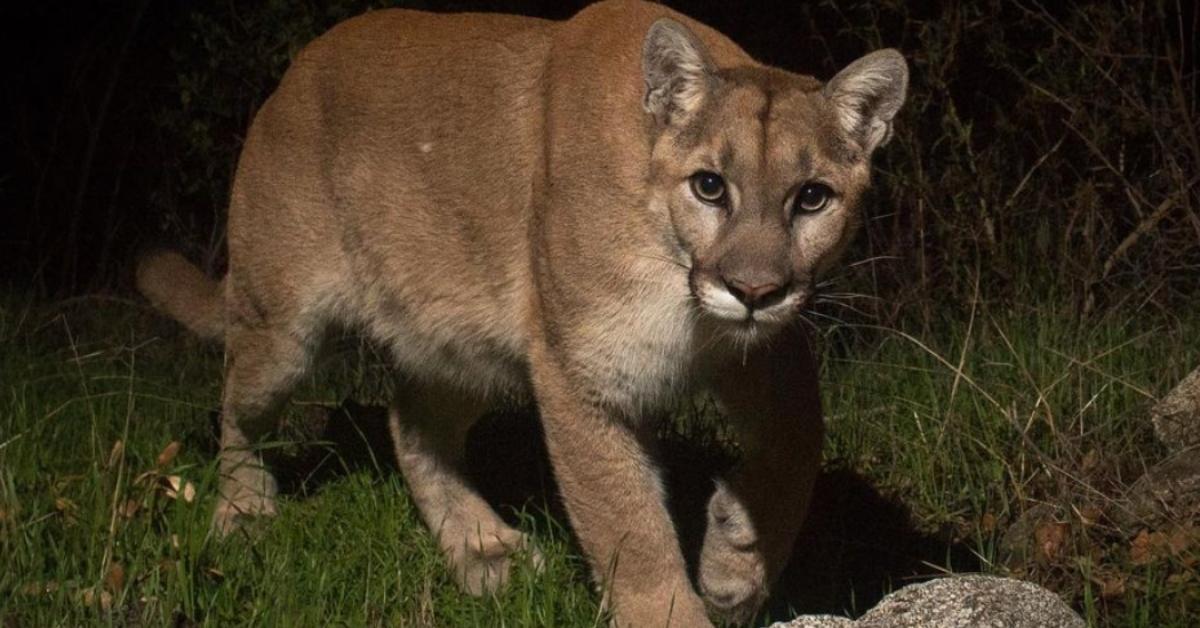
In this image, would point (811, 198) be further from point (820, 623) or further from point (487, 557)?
point (487, 557)

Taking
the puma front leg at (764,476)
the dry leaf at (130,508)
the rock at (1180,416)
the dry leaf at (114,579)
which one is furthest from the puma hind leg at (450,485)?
the rock at (1180,416)

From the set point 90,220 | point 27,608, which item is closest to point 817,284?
point 27,608

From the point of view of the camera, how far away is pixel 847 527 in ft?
17.7

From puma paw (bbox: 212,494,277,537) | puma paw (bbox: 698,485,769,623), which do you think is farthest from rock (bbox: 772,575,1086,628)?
puma paw (bbox: 212,494,277,537)

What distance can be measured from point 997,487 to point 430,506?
168 centimetres

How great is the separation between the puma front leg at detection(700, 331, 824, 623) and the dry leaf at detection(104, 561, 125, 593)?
1515 millimetres

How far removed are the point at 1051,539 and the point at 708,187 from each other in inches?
50.2

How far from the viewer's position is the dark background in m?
6.77

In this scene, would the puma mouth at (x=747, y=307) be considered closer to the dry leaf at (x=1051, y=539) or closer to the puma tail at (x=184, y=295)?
the dry leaf at (x=1051, y=539)

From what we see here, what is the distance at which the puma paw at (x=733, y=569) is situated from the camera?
475 cm

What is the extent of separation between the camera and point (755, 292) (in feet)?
13.5

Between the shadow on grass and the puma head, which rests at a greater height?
the puma head

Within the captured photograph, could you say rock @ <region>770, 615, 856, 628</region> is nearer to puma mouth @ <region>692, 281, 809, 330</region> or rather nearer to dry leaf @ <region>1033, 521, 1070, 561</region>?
puma mouth @ <region>692, 281, 809, 330</region>

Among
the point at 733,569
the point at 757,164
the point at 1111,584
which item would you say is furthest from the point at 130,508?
the point at 1111,584
